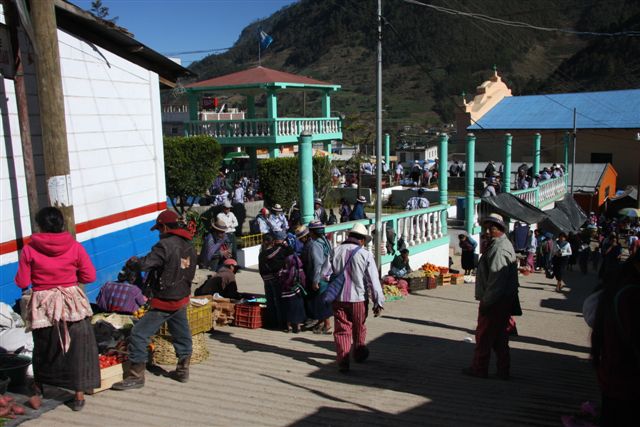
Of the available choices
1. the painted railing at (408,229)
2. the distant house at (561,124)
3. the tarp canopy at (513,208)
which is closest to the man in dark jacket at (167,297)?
the painted railing at (408,229)

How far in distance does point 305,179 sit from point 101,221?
9.75 feet

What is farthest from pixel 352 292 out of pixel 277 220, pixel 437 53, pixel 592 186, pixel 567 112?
pixel 437 53

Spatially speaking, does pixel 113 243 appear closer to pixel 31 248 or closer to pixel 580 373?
pixel 31 248

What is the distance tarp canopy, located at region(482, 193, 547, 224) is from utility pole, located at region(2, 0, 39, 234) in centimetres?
1308

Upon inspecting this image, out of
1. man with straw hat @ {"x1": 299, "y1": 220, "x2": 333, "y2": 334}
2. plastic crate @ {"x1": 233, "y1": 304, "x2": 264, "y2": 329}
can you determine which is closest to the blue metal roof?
man with straw hat @ {"x1": 299, "y1": 220, "x2": 333, "y2": 334}

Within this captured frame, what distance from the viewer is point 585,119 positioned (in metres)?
39.9

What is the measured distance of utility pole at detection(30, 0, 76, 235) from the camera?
18.4 ft

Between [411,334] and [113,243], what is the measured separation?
13.9 feet

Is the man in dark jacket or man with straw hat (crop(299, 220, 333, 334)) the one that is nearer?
the man in dark jacket

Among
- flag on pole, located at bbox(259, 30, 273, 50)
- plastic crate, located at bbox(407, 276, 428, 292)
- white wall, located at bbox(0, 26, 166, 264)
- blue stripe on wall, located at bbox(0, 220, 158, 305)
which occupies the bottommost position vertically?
plastic crate, located at bbox(407, 276, 428, 292)

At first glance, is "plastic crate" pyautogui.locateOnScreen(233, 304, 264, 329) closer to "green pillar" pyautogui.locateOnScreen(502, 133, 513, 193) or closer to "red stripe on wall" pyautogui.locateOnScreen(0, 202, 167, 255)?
"red stripe on wall" pyautogui.locateOnScreen(0, 202, 167, 255)

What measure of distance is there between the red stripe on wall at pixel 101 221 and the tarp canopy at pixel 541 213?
33.9 ft

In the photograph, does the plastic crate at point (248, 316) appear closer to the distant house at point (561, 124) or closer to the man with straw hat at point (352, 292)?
the man with straw hat at point (352, 292)

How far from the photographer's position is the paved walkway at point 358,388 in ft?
15.9
